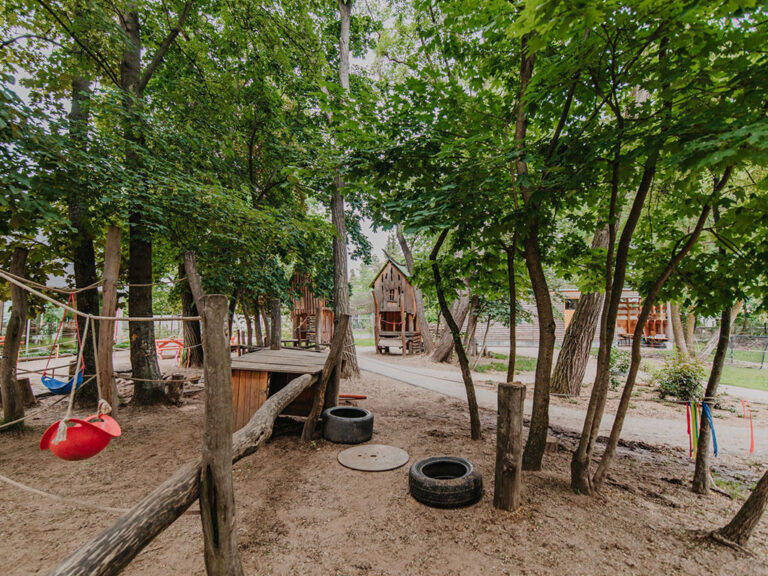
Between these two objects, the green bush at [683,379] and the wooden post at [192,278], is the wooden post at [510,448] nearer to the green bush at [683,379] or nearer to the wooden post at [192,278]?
the wooden post at [192,278]

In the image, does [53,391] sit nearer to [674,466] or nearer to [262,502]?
[262,502]

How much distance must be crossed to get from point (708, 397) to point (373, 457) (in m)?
3.70

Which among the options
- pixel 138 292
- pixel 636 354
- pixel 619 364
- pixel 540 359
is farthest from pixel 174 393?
pixel 619 364

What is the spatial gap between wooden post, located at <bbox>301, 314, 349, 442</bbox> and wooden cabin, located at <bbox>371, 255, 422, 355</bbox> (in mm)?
12392

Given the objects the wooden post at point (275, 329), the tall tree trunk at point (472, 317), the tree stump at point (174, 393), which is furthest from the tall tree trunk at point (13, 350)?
the tall tree trunk at point (472, 317)

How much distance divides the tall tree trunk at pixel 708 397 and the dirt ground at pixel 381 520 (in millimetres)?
163

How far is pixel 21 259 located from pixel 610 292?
26.2ft

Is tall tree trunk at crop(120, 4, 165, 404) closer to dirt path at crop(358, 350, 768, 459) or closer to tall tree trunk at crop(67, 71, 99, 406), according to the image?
tall tree trunk at crop(67, 71, 99, 406)

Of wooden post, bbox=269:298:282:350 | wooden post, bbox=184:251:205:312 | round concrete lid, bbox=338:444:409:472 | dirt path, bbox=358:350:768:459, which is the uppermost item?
wooden post, bbox=184:251:205:312

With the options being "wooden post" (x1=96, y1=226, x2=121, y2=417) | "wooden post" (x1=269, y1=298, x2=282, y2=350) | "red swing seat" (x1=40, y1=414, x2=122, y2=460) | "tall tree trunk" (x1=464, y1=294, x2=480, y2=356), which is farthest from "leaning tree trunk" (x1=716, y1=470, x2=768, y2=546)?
"tall tree trunk" (x1=464, y1=294, x2=480, y2=356)

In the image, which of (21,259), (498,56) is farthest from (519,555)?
(21,259)

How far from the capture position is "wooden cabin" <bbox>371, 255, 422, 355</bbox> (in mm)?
17906

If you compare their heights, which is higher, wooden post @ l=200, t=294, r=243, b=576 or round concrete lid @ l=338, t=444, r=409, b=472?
wooden post @ l=200, t=294, r=243, b=576

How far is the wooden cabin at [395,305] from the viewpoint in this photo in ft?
58.7
